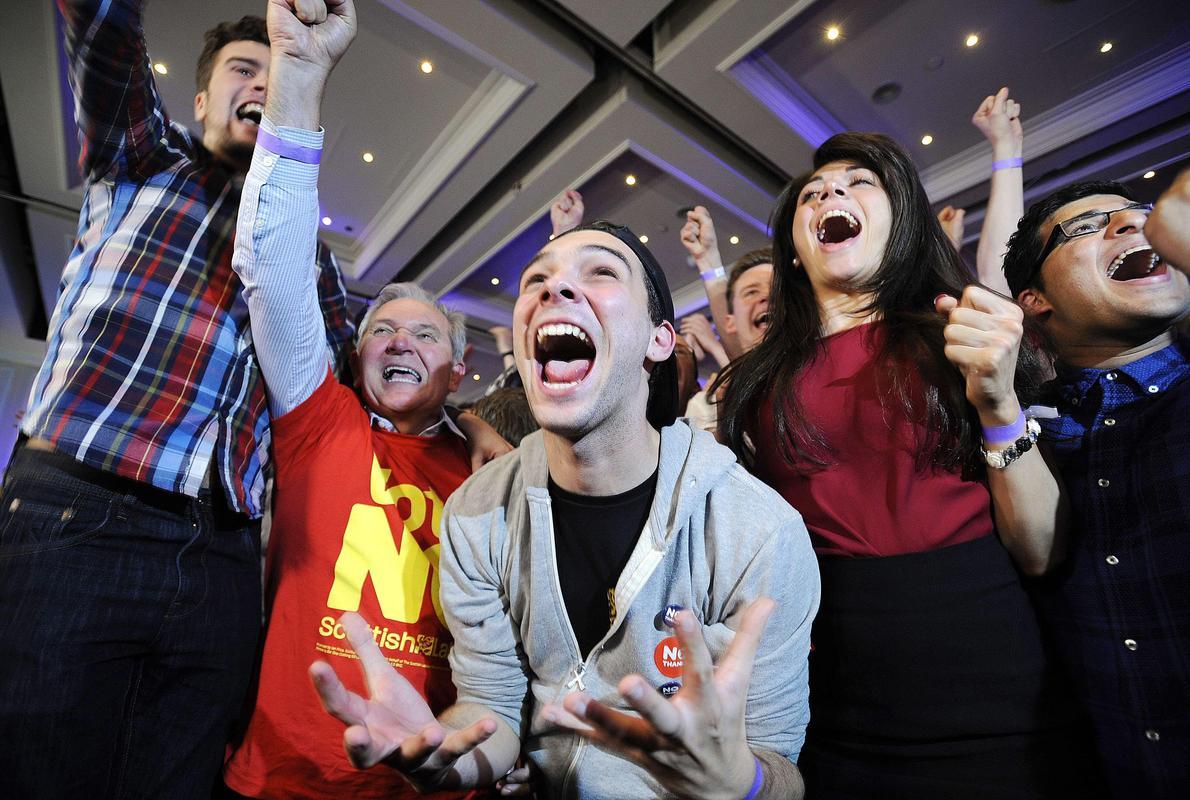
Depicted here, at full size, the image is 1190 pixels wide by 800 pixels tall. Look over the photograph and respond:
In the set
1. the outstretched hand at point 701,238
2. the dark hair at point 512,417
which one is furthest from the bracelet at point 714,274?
the dark hair at point 512,417

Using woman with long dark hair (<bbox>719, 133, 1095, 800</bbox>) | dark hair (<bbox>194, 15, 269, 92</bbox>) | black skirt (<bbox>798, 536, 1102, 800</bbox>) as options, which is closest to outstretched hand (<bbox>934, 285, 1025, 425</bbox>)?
woman with long dark hair (<bbox>719, 133, 1095, 800</bbox>)

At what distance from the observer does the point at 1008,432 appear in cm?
118

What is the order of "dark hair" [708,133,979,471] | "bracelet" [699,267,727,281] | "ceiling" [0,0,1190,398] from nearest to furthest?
"dark hair" [708,133,979,471]
"bracelet" [699,267,727,281]
"ceiling" [0,0,1190,398]

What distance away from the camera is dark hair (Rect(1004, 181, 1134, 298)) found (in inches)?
66.7

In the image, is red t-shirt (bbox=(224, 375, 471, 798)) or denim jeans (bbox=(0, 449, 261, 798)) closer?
denim jeans (bbox=(0, 449, 261, 798))

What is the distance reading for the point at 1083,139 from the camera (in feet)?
17.2

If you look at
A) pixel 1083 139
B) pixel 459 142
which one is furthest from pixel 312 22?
pixel 1083 139

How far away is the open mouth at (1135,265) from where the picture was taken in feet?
4.68

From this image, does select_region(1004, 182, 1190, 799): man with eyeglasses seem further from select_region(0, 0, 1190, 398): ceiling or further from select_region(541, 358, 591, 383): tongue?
select_region(0, 0, 1190, 398): ceiling

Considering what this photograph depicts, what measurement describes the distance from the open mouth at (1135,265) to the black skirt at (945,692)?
32.9 inches

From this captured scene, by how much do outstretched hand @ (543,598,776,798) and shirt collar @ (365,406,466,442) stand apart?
142cm

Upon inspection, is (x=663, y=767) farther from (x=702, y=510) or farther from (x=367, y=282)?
(x=367, y=282)

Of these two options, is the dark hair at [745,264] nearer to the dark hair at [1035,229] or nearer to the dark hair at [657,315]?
the dark hair at [1035,229]

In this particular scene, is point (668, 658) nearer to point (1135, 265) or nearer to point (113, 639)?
point (113, 639)
